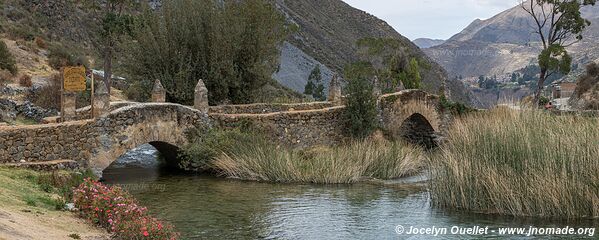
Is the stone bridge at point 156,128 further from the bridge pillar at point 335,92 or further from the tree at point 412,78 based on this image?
the tree at point 412,78

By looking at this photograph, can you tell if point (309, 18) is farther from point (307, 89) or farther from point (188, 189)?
point (188, 189)

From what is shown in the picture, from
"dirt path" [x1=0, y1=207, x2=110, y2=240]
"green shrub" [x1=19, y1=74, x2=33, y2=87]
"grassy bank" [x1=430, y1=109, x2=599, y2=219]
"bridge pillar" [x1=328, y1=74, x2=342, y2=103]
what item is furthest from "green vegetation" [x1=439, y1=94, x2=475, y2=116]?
"dirt path" [x1=0, y1=207, x2=110, y2=240]

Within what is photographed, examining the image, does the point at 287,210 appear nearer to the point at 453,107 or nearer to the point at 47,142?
the point at 47,142

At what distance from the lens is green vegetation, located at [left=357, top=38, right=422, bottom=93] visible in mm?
45750

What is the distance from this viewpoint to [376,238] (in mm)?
12352

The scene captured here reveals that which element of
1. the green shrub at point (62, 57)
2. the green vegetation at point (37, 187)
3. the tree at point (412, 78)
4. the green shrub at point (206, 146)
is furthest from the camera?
the tree at point (412, 78)

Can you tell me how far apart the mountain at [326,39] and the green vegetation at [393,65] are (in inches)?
458

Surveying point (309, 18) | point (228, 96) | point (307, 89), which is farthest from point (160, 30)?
point (309, 18)

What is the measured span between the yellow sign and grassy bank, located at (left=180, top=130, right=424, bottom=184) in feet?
14.7

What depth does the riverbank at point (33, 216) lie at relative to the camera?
31.2 ft

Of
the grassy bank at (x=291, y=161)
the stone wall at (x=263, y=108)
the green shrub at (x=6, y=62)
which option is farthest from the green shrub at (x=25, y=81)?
the grassy bank at (x=291, y=161)

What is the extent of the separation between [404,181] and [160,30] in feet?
40.4

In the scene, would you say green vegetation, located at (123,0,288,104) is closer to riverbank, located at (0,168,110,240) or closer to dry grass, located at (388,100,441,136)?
dry grass, located at (388,100,441,136)

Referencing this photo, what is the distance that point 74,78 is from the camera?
704 inches
